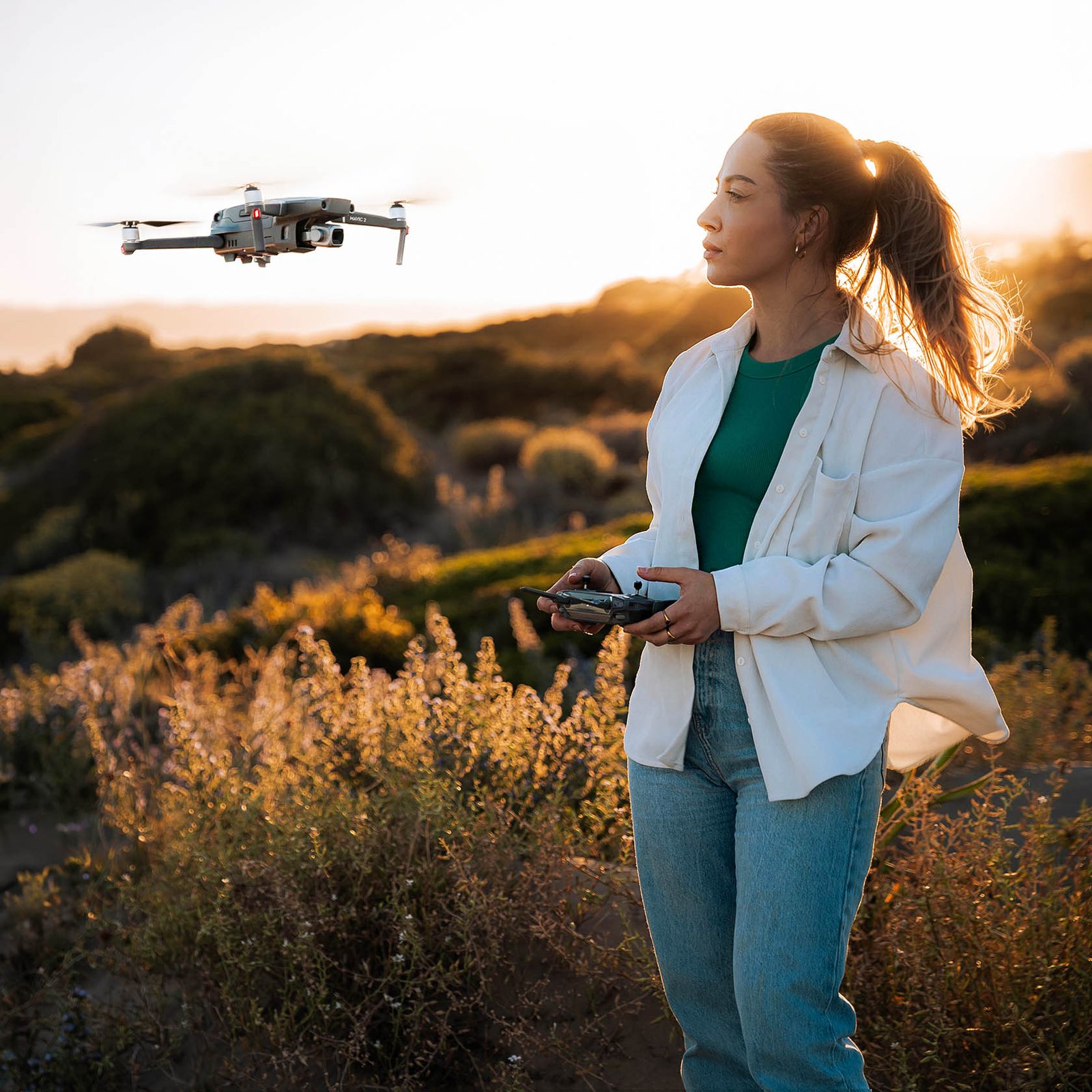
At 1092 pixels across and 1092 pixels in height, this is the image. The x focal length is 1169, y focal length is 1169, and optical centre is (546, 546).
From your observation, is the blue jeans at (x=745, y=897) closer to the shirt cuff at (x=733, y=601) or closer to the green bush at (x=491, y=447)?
the shirt cuff at (x=733, y=601)

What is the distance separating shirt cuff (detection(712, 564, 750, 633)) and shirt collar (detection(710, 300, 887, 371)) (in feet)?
1.47

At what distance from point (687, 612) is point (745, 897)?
51 centimetres

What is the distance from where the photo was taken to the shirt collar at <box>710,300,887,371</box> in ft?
6.95

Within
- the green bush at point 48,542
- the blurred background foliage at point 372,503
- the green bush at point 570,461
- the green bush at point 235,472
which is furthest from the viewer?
the green bush at point 570,461

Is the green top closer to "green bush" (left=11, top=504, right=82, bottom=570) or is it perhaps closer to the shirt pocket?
the shirt pocket

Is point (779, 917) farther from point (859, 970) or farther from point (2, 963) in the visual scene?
point (2, 963)

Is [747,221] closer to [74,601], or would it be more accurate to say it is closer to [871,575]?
[871,575]

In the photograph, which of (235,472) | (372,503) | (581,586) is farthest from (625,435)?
(581,586)

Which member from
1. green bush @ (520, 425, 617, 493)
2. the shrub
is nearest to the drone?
green bush @ (520, 425, 617, 493)

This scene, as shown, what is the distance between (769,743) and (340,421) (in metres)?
16.4

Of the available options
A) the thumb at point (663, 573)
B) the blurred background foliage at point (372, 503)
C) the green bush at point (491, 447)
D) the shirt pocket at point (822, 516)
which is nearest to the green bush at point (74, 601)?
the blurred background foliage at point (372, 503)

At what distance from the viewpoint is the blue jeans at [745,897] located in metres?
1.99

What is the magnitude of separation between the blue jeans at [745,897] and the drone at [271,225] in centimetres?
100

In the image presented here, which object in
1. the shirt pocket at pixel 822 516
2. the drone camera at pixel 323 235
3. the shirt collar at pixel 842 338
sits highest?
the drone camera at pixel 323 235
